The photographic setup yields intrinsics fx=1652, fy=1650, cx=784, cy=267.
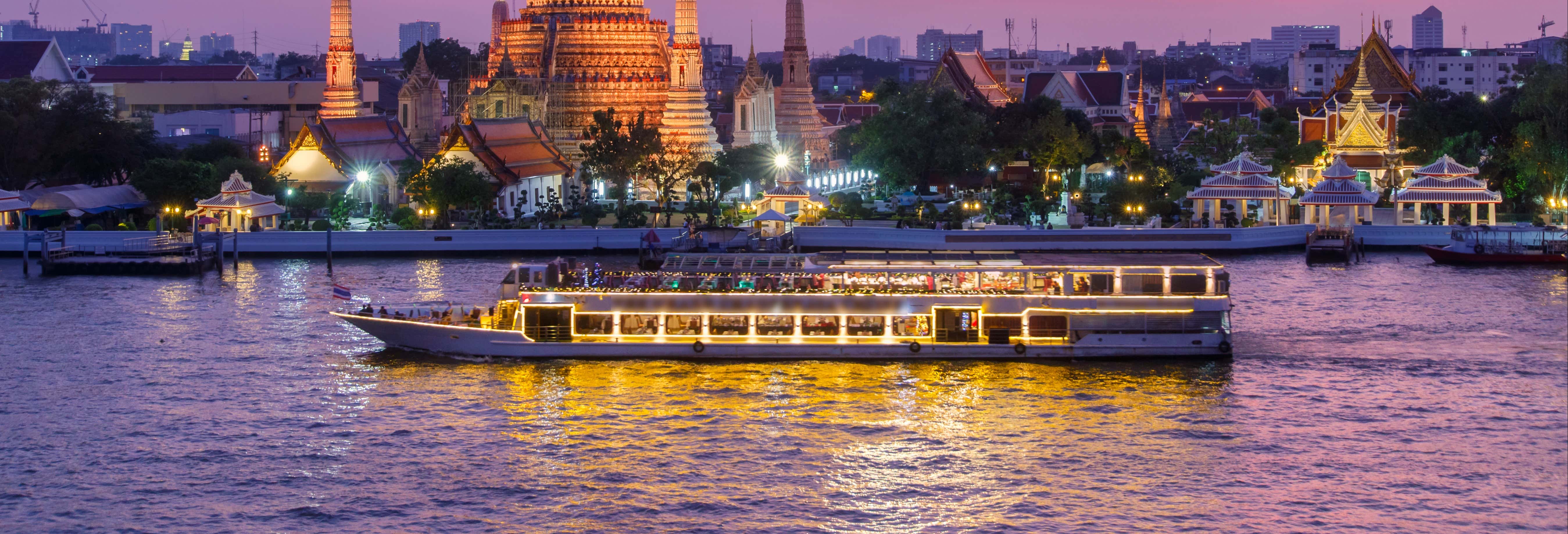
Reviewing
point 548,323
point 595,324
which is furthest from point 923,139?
point 548,323

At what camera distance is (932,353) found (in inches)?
1324

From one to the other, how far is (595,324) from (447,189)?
25.8 metres

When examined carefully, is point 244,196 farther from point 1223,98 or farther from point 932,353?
point 1223,98

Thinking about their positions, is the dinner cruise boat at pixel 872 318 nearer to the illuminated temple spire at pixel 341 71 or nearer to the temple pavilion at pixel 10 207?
the temple pavilion at pixel 10 207

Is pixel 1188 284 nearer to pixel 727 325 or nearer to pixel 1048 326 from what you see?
pixel 1048 326

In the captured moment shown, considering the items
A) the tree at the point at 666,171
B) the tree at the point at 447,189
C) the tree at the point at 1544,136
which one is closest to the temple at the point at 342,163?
the tree at the point at 447,189

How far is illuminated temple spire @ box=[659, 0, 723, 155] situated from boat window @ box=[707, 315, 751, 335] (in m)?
37.3

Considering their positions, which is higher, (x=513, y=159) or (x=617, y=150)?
(x=617, y=150)

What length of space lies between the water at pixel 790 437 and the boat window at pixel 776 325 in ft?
4.06

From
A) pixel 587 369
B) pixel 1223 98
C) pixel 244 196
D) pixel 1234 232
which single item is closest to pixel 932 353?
pixel 587 369

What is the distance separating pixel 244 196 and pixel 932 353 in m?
32.2

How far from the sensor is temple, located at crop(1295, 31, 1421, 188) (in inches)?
2785

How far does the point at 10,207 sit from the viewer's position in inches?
2208

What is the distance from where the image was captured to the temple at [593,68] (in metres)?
75.4
